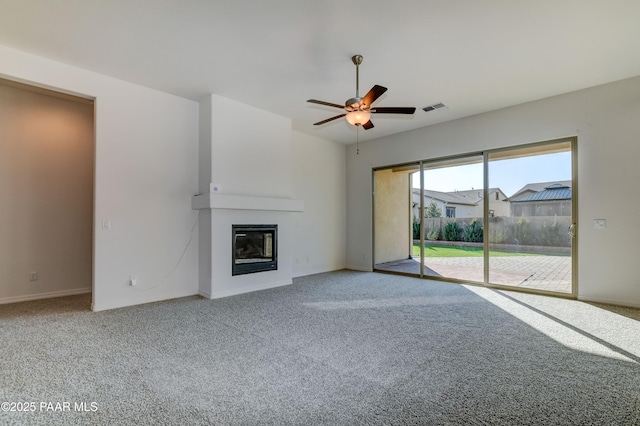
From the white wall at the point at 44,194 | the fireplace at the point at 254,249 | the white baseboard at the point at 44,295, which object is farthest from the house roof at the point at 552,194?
the white baseboard at the point at 44,295

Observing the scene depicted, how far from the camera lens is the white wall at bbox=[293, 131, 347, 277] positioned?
624 cm

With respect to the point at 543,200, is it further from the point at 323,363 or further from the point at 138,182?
the point at 138,182

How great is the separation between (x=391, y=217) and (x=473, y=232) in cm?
200

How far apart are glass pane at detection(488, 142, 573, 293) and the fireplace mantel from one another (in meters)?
3.60

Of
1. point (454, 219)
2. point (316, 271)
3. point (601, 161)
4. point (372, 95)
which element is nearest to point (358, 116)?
point (372, 95)

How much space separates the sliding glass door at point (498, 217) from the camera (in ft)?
15.0

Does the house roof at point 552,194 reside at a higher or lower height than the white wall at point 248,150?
lower

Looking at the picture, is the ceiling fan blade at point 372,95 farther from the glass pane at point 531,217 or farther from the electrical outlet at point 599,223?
the electrical outlet at point 599,223

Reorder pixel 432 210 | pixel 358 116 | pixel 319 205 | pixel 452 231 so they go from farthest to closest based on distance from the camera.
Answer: pixel 319 205
pixel 432 210
pixel 452 231
pixel 358 116

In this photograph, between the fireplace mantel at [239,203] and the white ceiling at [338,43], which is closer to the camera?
the white ceiling at [338,43]

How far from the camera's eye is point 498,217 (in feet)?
16.8

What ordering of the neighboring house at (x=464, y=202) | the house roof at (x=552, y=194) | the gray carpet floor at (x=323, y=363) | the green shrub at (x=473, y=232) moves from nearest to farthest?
the gray carpet floor at (x=323, y=363) < the house roof at (x=552, y=194) < the neighboring house at (x=464, y=202) < the green shrub at (x=473, y=232)

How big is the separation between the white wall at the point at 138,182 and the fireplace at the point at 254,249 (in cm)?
63

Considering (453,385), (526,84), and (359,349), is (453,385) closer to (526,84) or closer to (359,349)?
(359,349)
